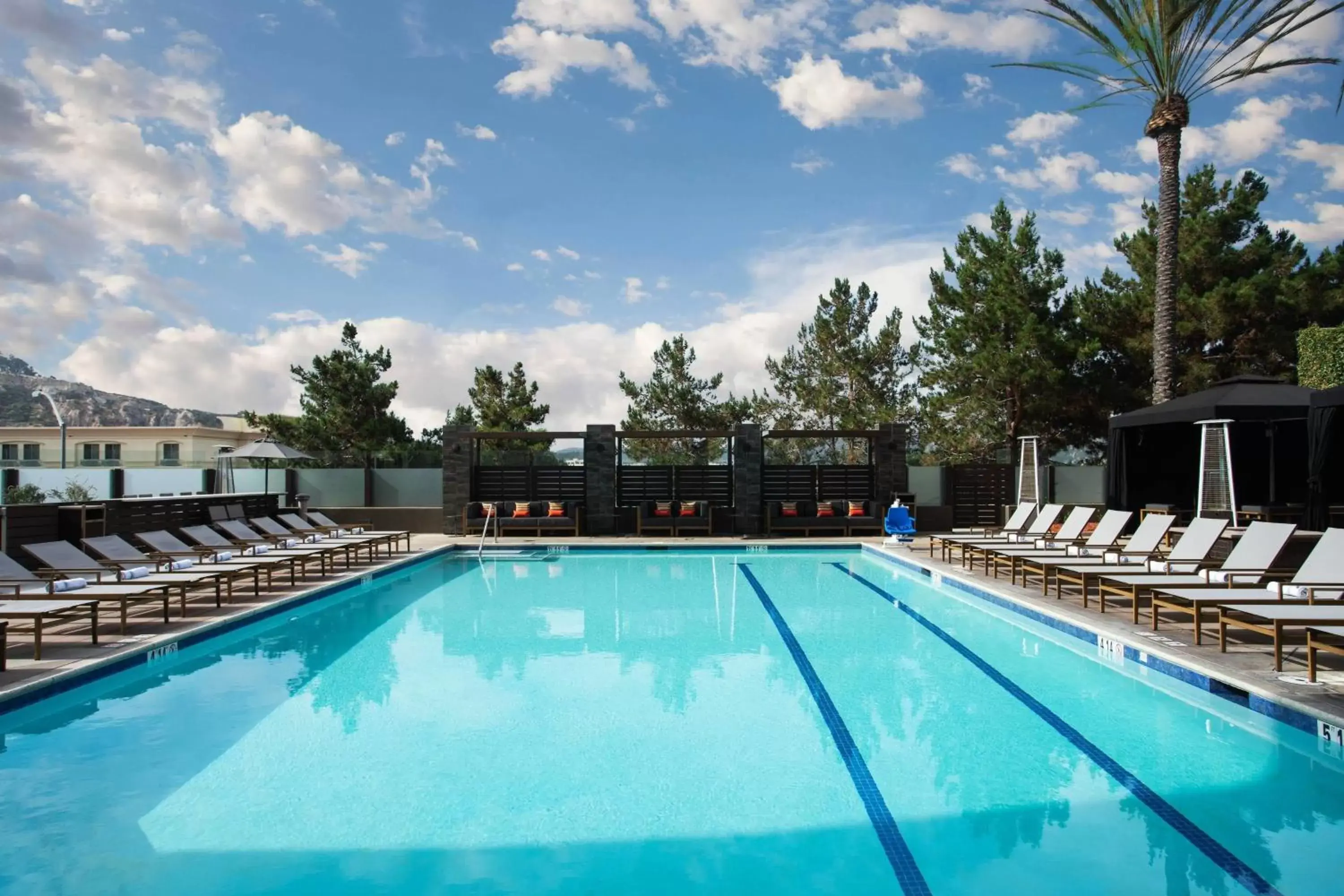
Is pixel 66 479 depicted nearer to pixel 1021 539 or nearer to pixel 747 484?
pixel 747 484

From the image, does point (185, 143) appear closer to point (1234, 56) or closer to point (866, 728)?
point (866, 728)

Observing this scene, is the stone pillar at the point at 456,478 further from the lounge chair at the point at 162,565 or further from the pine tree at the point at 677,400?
the pine tree at the point at 677,400

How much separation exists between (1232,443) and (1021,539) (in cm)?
503

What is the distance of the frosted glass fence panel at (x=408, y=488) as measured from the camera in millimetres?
17906

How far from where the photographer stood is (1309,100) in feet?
59.1

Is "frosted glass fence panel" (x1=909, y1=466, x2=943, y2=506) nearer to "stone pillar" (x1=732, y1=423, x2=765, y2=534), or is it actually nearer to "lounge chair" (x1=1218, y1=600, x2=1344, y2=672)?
"stone pillar" (x1=732, y1=423, x2=765, y2=534)

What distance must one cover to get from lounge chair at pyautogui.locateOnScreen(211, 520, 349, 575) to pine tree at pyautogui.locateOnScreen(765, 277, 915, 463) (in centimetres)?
1675

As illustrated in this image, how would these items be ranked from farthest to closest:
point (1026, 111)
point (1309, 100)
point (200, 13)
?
1. point (1309, 100)
2. point (1026, 111)
3. point (200, 13)

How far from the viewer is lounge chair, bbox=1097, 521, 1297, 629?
6984 mm

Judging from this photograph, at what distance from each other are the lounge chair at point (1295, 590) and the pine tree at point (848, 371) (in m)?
18.3

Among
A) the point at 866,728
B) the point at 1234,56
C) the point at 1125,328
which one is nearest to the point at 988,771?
the point at 866,728

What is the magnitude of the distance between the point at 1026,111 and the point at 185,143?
623 inches

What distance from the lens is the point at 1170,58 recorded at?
13656 mm

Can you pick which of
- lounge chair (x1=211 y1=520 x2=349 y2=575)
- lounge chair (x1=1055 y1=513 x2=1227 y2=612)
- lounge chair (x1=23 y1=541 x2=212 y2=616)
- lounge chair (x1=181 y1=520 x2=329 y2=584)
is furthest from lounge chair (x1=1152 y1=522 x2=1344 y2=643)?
lounge chair (x1=211 y1=520 x2=349 y2=575)
